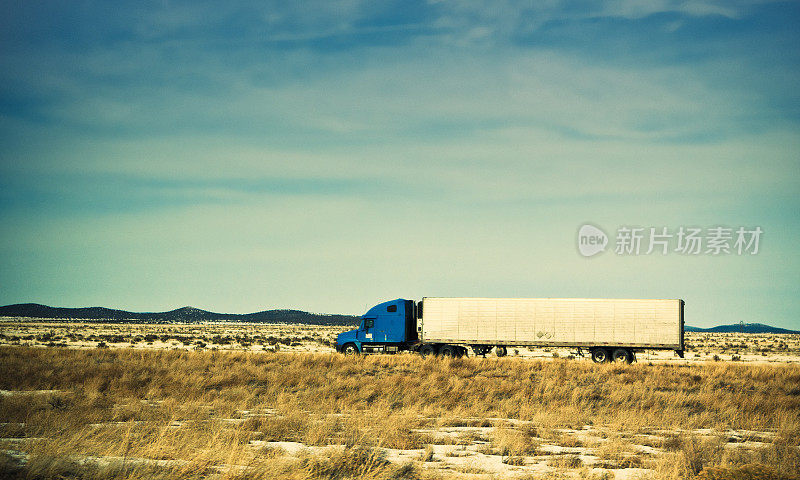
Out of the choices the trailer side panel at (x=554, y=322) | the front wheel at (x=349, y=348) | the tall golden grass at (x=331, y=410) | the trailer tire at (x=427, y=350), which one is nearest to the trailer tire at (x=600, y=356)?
the trailer side panel at (x=554, y=322)

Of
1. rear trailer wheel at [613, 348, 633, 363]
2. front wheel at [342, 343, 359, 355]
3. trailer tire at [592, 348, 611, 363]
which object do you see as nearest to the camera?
rear trailer wheel at [613, 348, 633, 363]

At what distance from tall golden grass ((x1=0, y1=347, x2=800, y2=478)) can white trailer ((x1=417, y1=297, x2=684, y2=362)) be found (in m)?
5.27

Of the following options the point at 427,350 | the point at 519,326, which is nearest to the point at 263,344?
the point at 427,350

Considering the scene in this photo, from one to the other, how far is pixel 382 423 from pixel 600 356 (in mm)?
26192

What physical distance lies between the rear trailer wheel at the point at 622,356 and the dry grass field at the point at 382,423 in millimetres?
8355

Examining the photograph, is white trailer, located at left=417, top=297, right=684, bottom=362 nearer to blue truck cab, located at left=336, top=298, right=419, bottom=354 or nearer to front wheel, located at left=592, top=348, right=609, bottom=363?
front wheel, located at left=592, top=348, right=609, bottom=363

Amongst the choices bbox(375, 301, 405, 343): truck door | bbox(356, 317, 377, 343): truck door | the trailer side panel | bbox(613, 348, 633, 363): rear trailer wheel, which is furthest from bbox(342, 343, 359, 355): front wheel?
bbox(613, 348, 633, 363): rear trailer wheel

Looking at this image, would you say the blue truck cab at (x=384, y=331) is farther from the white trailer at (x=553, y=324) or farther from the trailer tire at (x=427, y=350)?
the white trailer at (x=553, y=324)

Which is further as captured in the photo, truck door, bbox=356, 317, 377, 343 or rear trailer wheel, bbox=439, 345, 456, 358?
truck door, bbox=356, 317, 377, 343

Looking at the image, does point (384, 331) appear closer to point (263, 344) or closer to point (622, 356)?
point (622, 356)

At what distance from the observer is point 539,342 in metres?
38.6

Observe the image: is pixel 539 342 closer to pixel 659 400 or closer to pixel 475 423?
pixel 659 400

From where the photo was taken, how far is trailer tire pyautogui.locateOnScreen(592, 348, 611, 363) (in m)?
38.1

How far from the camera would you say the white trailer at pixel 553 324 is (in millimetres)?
37062
